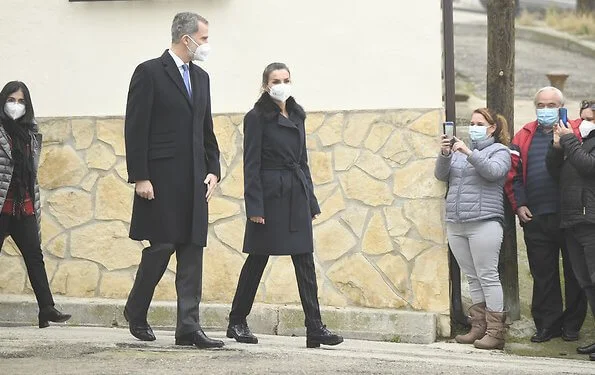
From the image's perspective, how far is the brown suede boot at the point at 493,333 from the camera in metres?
9.25

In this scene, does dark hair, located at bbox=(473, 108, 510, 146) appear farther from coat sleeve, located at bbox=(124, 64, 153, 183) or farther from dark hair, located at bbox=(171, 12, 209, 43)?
coat sleeve, located at bbox=(124, 64, 153, 183)

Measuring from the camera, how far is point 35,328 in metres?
9.34

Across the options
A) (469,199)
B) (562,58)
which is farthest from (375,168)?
(562,58)

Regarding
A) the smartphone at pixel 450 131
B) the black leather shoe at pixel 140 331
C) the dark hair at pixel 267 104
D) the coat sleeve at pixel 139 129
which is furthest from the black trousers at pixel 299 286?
the smartphone at pixel 450 131

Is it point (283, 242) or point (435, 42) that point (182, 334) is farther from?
point (435, 42)

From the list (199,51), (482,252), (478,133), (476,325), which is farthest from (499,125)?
(199,51)

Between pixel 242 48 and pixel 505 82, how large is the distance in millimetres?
2042

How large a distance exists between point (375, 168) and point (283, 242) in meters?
1.80

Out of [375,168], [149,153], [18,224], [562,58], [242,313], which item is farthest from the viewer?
[562,58]

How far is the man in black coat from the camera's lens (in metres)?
7.76

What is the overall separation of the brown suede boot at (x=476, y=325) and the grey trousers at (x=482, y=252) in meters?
0.08

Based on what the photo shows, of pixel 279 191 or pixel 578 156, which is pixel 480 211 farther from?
pixel 279 191

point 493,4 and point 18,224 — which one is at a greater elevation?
point 493,4

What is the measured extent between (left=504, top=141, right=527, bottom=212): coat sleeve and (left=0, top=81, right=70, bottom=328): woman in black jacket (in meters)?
3.33
